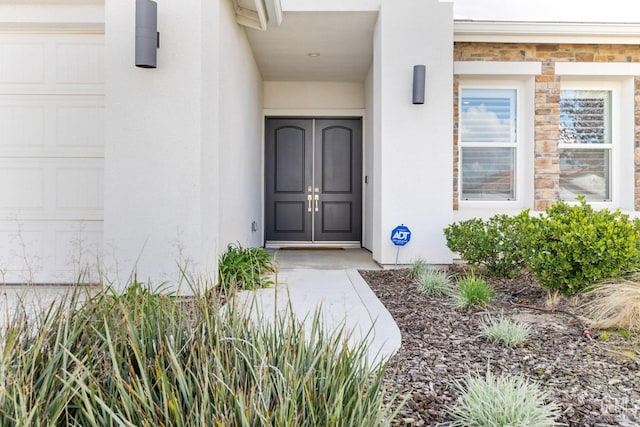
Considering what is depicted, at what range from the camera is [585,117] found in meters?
6.38

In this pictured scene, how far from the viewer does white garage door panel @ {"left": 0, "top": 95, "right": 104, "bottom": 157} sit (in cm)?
441

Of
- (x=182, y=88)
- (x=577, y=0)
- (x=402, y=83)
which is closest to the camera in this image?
(x=182, y=88)

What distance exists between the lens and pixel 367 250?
787cm

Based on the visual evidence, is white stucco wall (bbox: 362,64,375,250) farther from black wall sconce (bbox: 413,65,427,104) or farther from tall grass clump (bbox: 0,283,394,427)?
tall grass clump (bbox: 0,283,394,427)

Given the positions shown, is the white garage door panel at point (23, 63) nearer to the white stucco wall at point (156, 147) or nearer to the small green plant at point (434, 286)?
the white stucco wall at point (156, 147)

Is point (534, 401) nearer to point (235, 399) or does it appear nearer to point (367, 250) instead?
point (235, 399)

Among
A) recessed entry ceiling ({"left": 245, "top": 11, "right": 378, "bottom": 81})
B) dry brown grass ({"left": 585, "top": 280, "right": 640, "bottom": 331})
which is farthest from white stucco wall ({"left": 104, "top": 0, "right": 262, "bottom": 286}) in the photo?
dry brown grass ({"left": 585, "top": 280, "right": 640, "bottom": 331})

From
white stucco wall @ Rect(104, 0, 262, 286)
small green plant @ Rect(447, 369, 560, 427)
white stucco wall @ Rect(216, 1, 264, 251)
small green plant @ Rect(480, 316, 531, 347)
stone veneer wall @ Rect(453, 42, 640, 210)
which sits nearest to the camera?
small green plant @ Rect(447, 369, 560, 427)

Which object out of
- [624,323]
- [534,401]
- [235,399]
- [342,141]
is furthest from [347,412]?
[342,141]

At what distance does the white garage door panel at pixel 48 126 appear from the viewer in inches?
173

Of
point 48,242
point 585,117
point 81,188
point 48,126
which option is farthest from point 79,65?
point 585,117

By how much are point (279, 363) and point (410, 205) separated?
13.9 feet

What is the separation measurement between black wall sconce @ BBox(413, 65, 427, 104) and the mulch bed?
2.71m

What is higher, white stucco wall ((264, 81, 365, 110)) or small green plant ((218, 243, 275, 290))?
white stucco wall ((264, 81, 365, 110))
